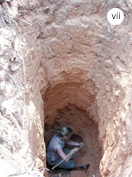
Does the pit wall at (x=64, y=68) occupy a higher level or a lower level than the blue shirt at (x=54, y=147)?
higher

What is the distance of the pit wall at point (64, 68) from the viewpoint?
1451 mm

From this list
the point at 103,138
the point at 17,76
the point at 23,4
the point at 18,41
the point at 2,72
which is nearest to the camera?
the point at 2,72

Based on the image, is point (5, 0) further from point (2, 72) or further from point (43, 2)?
point (2, 72)

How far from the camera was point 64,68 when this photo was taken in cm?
259

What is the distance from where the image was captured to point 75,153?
10.5ft

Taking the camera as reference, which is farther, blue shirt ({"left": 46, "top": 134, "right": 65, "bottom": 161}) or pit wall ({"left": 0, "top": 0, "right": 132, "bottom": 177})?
blue shirt ({"left": 46, "top": 134, "right": 65, "bottom": 161})

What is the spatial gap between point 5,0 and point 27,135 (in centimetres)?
140

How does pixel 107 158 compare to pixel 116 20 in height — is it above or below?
below

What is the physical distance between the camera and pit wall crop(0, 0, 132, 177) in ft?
4.76

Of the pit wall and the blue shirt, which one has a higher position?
the pit wall

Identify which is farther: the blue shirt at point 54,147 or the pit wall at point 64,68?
the blue shirt at point 54,147

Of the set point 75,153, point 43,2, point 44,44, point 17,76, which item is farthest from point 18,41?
point 75,153

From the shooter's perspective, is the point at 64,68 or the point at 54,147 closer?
the point at 64,68

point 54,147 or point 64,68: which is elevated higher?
point 64,68
